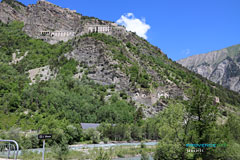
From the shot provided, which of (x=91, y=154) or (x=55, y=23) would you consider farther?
(x=55, y=23)

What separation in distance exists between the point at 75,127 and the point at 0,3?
4357 inches

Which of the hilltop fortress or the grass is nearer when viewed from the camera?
the grass

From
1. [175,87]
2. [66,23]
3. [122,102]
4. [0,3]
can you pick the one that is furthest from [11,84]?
[0,3]

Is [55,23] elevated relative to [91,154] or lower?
elevated

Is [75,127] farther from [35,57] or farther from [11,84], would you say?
[35,57]

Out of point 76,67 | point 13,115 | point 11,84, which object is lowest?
point 13,115

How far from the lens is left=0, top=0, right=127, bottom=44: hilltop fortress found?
109838mm

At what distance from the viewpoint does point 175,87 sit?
8419 cm

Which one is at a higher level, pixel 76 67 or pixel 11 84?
pixel 76 67

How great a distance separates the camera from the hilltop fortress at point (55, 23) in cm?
10984

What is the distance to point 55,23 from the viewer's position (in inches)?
4739

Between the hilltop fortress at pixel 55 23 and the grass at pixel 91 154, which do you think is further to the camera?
the hilltop fortress at pixel 55 23

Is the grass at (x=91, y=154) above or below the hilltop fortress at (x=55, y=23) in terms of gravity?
below

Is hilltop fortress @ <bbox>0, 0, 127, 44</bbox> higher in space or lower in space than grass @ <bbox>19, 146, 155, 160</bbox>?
higher
